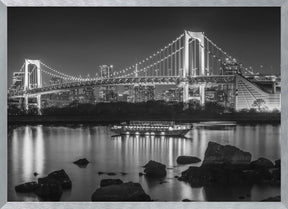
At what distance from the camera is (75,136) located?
4.96m

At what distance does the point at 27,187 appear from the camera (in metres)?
4.04

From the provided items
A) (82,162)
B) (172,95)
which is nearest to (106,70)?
(172,95)

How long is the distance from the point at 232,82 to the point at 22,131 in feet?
7.51

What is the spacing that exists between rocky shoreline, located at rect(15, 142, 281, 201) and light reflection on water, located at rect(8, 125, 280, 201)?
60mm

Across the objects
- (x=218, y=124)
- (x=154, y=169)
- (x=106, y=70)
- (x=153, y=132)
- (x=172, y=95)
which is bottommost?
(x=154, y=169)

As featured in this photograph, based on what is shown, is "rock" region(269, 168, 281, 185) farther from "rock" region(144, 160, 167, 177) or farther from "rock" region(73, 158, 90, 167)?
"rock" region(73, 158, 90, 167)

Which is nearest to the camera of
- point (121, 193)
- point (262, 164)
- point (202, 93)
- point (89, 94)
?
point (121, 193)

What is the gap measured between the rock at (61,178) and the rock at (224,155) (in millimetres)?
1350

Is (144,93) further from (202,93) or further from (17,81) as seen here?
(17,81)

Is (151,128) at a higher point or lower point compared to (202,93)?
lower

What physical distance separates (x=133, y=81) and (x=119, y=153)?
32.9 inches

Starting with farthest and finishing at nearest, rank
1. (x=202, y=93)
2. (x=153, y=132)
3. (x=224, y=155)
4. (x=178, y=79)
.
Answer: (x=153, y=132)
(x=178, y=79)
(x=202, y=93)
(x=224, y=155)

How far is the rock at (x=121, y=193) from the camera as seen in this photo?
12.3 feet

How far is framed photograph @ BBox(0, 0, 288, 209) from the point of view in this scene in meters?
4.27
